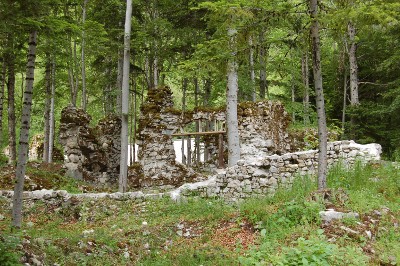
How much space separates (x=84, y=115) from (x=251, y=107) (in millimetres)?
8449

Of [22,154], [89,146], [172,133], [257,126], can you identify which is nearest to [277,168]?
[257,126]

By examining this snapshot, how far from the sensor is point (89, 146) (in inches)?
701

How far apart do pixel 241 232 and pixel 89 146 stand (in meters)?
12.7

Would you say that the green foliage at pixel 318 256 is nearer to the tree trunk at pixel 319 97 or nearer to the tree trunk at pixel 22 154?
the tree trunk at pixel 319 97

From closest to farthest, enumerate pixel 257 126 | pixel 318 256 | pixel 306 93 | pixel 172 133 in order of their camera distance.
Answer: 1. pixel 318 256
2. pixel 257 126
3. pixel 172 133
4. pixel 306 93

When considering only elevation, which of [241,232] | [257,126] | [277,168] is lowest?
[241,232]

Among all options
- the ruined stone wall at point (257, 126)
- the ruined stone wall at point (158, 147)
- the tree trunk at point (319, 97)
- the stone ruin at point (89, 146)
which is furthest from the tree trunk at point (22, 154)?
the stone ruin at point (89, 146)

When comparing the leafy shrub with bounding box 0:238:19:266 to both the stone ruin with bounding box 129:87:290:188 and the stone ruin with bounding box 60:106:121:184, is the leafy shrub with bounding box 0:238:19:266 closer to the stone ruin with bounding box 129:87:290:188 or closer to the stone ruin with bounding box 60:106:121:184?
the stone ruin with bounding box 129:87:290:188

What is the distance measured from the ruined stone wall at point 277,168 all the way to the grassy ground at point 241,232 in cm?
72

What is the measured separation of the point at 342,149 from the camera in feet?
32.7

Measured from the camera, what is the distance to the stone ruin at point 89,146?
17.2 m

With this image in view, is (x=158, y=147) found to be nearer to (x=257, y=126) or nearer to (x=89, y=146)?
(x=89, y=146)

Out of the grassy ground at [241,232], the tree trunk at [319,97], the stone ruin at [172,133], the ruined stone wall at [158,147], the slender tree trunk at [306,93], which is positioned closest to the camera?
the grassy ground at [241,232]

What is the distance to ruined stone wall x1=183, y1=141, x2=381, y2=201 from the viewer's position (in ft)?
32.0
